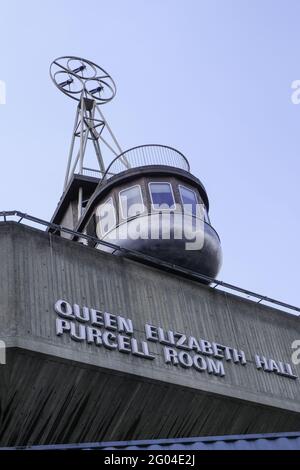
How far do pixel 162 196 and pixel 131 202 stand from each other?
1055 millimetres

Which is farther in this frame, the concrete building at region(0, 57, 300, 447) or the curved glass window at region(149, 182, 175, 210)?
the curved glass window at region(149, 182, 175, 210)

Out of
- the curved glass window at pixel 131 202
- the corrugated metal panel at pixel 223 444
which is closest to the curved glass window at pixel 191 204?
the curved glass window at pixel 131 202

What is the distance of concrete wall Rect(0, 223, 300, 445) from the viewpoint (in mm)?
18703

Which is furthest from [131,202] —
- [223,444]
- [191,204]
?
[223,444]

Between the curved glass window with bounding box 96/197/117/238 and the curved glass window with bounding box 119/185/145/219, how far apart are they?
0.38m

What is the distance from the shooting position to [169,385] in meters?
20.4

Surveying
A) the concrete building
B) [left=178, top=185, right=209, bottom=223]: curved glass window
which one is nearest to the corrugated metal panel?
the concrete building

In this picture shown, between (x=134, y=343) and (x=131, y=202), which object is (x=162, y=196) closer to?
(x=131, y=202)

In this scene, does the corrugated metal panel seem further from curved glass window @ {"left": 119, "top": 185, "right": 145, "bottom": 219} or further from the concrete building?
curved glass window @ {"left": 119, "top": 185, "right": 145, "bottom": 219}

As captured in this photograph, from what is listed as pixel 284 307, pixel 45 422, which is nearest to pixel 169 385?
pixel 45 422

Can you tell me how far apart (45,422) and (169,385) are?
3.34 m

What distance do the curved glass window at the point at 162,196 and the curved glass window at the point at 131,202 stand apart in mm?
415

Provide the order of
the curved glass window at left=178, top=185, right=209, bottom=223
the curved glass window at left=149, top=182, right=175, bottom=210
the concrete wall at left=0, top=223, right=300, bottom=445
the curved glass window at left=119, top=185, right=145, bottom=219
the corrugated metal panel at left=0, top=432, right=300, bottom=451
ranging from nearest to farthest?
1. the corrugated metal panel at left=0, top=432, right=300, bottom=451
2. the concrete wall at left=0, top=223, right=300, bottom=445
3. the curved glass window at left=149, top=182, right=175, bottom=210
4. the curved glass window at left=119, top=185, right=145, bottom=219
5. the curved glass window at left=178, top=185, right=209, bottom=223
